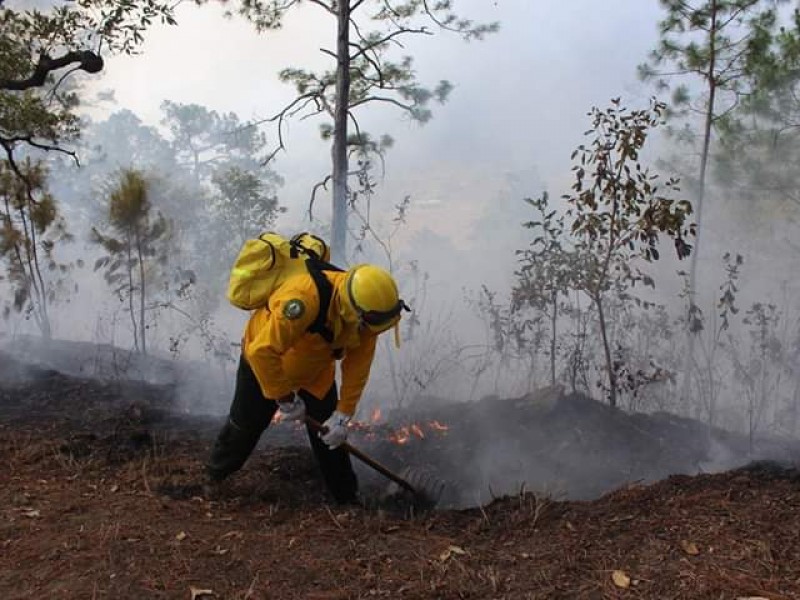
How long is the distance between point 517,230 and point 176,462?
15892mm

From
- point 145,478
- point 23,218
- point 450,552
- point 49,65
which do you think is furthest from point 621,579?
point 23,218

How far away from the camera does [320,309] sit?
3537mm

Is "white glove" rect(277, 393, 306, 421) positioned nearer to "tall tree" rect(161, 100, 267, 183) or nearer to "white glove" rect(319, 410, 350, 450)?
"white glove" rect(319, 410, 350, 450)

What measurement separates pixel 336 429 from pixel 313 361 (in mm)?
410

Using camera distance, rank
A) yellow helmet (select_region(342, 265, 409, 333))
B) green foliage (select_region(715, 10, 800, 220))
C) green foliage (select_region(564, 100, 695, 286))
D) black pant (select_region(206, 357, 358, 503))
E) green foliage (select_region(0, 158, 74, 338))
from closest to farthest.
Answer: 1. yellow helmet (select_region(342, 265, 409, 333))
2. black pant (select_region(206, 357, 358, 503))
3. green foliage (select_region(564, 100, 695, 286))
4. green foliage (select_region(715, 10, 800, 220))
5. green foliage (select_region(0, 158, 74, 338))

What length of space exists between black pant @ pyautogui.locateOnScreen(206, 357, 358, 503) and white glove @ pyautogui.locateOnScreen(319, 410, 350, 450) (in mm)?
295

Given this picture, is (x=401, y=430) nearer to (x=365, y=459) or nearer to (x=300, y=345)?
(x=365, y=459)

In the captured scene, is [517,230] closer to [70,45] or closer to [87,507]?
[70,45]

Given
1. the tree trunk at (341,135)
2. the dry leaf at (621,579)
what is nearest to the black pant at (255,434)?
the dry leaf at (621,579)

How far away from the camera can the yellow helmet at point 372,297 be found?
3.34 meters

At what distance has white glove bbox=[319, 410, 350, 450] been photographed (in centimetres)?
380

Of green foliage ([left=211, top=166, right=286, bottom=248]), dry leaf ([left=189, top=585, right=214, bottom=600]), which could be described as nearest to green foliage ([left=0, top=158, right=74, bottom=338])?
green foliage ([left=211, top=166, right=286, bottom=248])

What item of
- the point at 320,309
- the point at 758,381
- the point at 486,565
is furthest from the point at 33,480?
the point at 758,381

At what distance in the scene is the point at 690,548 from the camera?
9.64 ft
